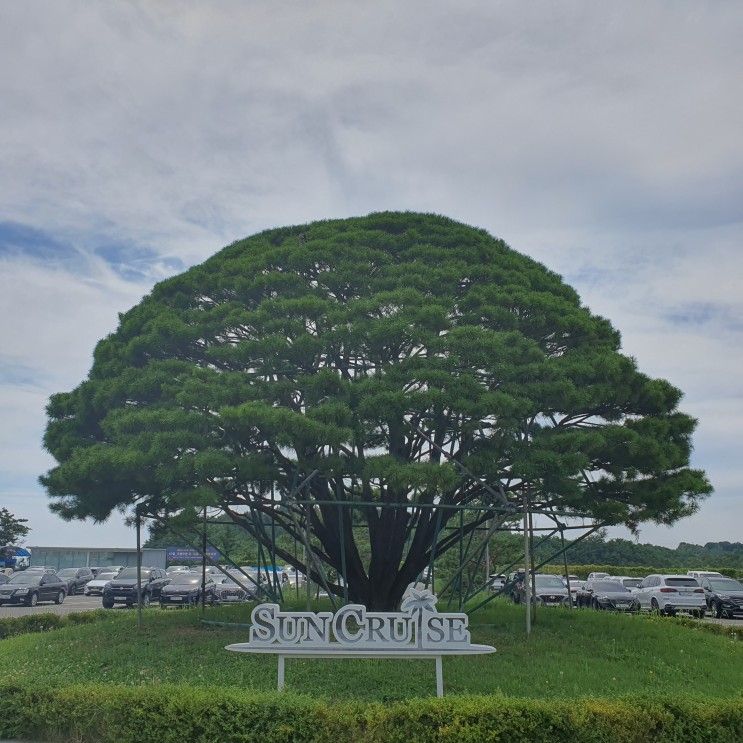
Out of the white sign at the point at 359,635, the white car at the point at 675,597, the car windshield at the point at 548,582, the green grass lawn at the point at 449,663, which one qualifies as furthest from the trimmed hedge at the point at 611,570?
the white sign at the point at 359,635

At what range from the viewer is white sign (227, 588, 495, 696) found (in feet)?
30.6

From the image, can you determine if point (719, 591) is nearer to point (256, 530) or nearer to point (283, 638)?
point (256, 530)

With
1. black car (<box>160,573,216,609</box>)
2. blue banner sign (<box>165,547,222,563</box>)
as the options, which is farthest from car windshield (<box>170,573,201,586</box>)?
blue banner sign (<box>165,547,222,563</box>)

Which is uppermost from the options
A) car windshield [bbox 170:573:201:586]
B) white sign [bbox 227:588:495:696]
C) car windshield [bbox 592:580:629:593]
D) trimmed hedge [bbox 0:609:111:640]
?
car windshield [bbox 170:573:201:586]

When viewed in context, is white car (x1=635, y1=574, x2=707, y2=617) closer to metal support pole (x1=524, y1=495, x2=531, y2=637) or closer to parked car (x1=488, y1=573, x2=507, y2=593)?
parked car (x1=488, y1=573, x2=507, y2=593)

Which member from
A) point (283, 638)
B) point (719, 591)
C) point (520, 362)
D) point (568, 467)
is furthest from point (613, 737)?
point (719, 591)

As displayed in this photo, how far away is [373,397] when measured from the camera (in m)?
12.0

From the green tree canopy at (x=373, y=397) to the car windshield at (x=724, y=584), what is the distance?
14.5 meters

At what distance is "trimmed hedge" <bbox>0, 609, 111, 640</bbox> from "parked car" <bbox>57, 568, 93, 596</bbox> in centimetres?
2080

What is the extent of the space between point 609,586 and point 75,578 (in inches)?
945

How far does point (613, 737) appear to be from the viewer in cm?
770

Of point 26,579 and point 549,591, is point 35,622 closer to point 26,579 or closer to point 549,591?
→ point 26,579

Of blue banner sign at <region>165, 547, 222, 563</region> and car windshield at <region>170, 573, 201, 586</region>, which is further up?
blue banner sign at <region>165, 547, 222, 563</region>

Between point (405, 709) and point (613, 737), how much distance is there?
1850 mm
